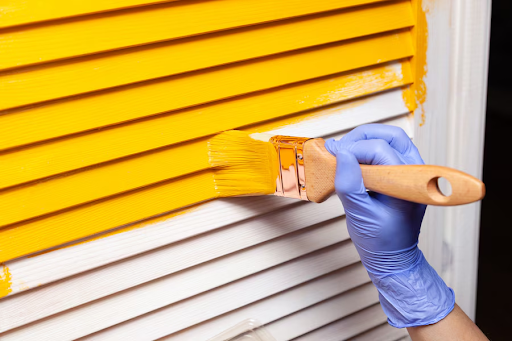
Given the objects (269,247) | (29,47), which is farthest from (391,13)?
(29,47)

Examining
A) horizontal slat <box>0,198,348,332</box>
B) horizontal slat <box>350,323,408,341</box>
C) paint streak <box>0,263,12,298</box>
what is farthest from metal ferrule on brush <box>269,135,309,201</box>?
horizontal slat <box>350,323,408,341</box>

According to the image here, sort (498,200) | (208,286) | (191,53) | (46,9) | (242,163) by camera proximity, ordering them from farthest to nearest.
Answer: (498,200)
(208,286)
(242,163)
(191,53)
(46,9)

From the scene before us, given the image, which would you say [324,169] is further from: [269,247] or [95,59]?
[95,59]

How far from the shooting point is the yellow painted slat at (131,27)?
1303mm

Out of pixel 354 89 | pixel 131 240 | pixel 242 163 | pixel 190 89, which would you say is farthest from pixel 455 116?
pixel 131 240

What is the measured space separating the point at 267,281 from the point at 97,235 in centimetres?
68

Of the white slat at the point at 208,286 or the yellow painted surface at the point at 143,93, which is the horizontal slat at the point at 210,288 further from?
the yellow painted surface at the point at 143,93

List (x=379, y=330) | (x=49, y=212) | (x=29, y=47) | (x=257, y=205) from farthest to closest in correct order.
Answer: (x=379, y=330) → (x=257, y=205) → (x=49, y=212) → (x=29, y=47)

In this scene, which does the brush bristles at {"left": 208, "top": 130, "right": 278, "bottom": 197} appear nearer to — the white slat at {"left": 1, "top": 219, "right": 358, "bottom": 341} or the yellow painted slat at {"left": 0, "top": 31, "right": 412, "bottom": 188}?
the yellow painted slat at {"left": 0, "top": 31, "right": 412, "bottom": 188}

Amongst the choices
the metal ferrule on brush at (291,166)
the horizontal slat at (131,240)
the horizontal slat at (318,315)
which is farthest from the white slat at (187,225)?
the horizontal slat at (318,315)

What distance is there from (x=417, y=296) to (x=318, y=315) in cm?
61

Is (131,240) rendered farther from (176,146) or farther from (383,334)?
(383,334)

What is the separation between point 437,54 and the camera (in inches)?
73.5

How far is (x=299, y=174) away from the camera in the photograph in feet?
4.80
